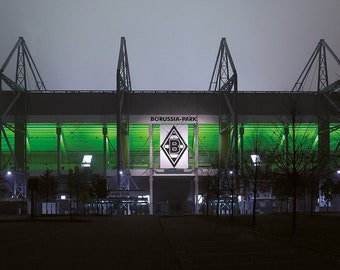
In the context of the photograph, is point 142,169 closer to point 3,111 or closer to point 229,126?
point 229,126

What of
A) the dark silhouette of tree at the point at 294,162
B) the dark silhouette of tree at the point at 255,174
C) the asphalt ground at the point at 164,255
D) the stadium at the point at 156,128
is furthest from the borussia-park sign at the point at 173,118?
the asphalt ground at the point at 164,255

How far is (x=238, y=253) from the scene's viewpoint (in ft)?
52.5

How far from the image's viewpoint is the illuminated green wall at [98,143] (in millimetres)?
79875

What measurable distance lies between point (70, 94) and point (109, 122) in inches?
254

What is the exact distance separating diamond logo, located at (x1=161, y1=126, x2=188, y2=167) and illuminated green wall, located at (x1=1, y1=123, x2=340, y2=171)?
8.84ft

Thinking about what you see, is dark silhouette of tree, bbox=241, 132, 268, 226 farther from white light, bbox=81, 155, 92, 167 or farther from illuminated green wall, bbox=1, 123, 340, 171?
white light, bbox=81, 155, 92, 167

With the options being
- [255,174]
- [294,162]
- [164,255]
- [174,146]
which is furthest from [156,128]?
[164,255]

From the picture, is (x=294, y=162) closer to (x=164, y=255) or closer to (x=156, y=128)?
(x=164, y=255)

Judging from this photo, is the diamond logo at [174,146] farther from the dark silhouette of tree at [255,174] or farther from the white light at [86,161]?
the white light at [86,161]

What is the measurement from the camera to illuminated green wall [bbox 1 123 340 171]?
7988 centimetres

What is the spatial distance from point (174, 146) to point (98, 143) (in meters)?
12.2

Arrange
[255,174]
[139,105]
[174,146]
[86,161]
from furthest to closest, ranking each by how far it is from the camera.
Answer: [86,161]
[174,146]
[139,105]
[255,174]

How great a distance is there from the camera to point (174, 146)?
7819cm

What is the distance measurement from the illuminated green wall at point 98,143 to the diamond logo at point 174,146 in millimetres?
2696
